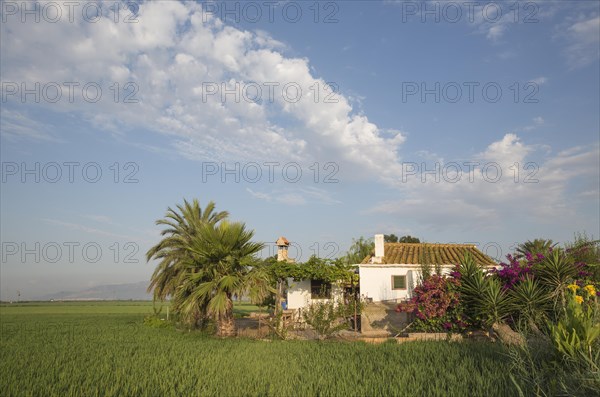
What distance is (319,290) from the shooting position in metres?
23.2

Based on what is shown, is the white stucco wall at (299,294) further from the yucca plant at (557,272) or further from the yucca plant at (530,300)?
the yucca plant at (557,272)

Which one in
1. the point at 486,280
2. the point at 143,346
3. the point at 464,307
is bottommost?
the point at 143,346

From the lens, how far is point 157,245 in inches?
970

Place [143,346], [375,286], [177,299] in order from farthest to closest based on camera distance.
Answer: [375,286] < [177,299] < [143,346]

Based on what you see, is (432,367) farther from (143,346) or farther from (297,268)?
(297,268)

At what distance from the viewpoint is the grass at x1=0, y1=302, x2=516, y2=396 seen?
7078 millimetres

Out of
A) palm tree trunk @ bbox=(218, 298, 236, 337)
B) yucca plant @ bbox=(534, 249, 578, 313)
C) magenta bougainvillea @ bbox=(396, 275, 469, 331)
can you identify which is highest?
yucca plant @ bbox=(534, 249, 578, 313)

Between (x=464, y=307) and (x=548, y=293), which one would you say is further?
(x=464, y=307)

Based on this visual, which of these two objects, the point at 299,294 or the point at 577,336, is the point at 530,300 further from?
the point at 299,294

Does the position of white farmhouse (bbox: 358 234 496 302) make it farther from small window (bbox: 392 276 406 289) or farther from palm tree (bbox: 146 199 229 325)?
palm tree (bbox: 146 199 229 325)

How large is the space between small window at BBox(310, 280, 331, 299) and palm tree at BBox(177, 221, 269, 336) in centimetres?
781

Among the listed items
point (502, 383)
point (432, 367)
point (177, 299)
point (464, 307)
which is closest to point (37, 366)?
point (177, 299)

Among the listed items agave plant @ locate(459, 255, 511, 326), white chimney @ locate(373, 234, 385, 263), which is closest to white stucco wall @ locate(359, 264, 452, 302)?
white chimney @ locate(373, 234, 385, 263)

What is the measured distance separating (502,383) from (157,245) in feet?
70.0
